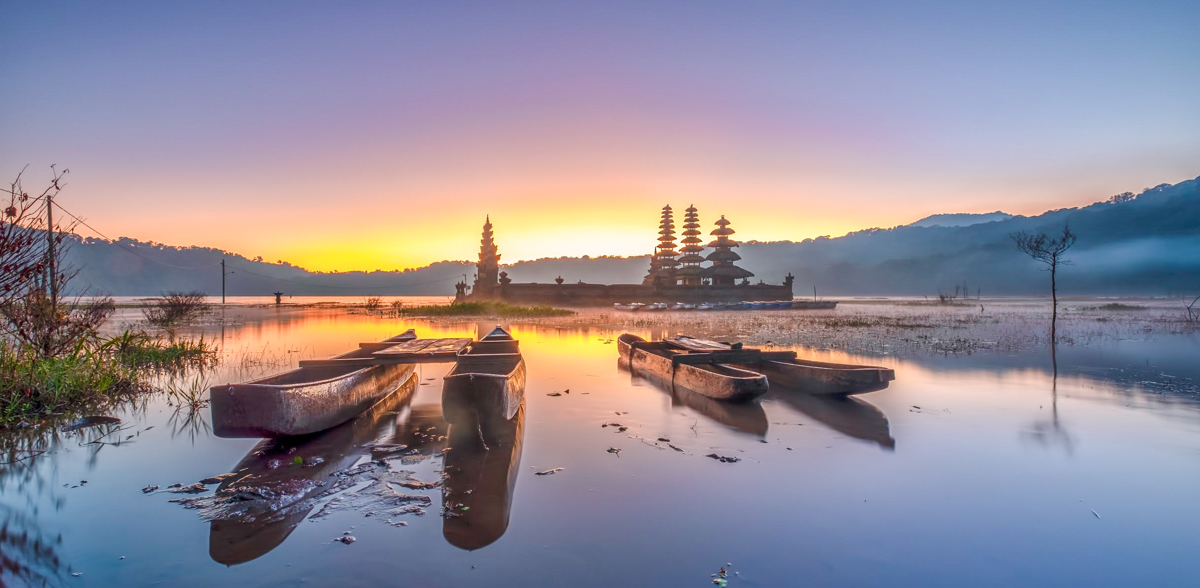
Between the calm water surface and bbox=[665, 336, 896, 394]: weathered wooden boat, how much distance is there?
0.35 meters

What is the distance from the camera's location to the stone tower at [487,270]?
162ft

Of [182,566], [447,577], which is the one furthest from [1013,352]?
[182,566]

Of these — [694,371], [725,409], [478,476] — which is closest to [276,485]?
[478,476]

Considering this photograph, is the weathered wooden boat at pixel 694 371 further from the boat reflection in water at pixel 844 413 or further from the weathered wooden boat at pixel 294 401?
the weathered wooden boat at pixel 294 401

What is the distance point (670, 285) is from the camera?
4900 centimetres

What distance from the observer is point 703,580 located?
3.29m

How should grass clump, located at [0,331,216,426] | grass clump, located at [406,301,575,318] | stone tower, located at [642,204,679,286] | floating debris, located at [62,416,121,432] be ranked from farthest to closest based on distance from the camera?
stone tower, located at [642,204,679,286] → grass clump, located at [406,301,575,318] → grass clump, located at [0,331,216,426] → floating debris, located at [62,416,121,432]

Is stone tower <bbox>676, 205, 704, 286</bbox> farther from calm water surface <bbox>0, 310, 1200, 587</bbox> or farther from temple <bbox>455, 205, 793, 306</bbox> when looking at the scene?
calm water surface <bbox>0, 310, 1200, 587</bbox>

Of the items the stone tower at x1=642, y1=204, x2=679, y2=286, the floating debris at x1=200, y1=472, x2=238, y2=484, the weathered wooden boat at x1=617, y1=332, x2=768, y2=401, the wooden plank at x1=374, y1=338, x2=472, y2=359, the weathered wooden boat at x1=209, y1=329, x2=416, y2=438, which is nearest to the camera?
the floating debris at x1=200, y1=472, x2=238, y2=484

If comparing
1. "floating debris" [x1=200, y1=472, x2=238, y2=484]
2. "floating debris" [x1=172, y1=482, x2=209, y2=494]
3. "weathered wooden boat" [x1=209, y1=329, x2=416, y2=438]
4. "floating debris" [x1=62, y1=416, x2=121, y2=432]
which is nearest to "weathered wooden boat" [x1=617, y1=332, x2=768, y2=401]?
"weathered wooden boat" [x1=209, y1=329, x2=416, y2=438]

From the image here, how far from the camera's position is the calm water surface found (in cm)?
342

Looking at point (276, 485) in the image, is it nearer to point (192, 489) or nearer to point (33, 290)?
point (192, 489)

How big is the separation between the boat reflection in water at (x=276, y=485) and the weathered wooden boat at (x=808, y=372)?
594cm

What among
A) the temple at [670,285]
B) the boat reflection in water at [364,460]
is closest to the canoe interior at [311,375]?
the boat reflection in water at [364,460]
